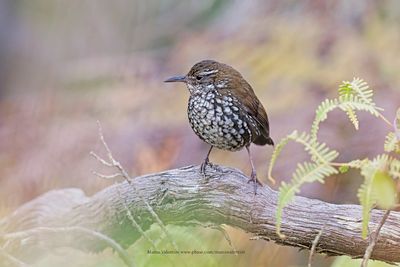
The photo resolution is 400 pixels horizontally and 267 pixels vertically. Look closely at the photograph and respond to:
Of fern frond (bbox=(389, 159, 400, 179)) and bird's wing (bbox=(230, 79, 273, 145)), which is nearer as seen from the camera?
fern frond (bbox=(389, 159, 400, 179))

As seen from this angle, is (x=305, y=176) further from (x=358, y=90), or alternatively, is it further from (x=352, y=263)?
(x=352, y=263)

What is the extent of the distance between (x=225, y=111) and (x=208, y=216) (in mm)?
622

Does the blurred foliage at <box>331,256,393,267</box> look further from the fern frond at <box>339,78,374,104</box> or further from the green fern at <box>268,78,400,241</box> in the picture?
the green fern at <box>268,78,400,241</box>

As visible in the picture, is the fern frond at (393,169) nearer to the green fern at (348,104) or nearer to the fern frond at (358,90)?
the green fern at (348,104)

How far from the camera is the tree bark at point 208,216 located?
3352mm

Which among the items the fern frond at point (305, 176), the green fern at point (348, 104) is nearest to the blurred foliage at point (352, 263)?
the green fern at point (348, 104)

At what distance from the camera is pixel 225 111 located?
420 cm

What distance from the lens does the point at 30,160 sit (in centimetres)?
848

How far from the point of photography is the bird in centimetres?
416

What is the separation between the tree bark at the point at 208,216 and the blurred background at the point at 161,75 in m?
0.69

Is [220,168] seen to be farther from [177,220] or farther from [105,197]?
[105,197]

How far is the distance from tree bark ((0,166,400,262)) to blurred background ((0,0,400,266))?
69cm

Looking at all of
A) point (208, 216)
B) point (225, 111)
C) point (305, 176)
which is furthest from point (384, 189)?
point (225, 111)

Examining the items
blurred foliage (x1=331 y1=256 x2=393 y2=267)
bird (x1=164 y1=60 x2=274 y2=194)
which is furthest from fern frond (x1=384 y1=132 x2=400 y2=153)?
bird (x1=164 y1=60 x2=274 y2=194)
